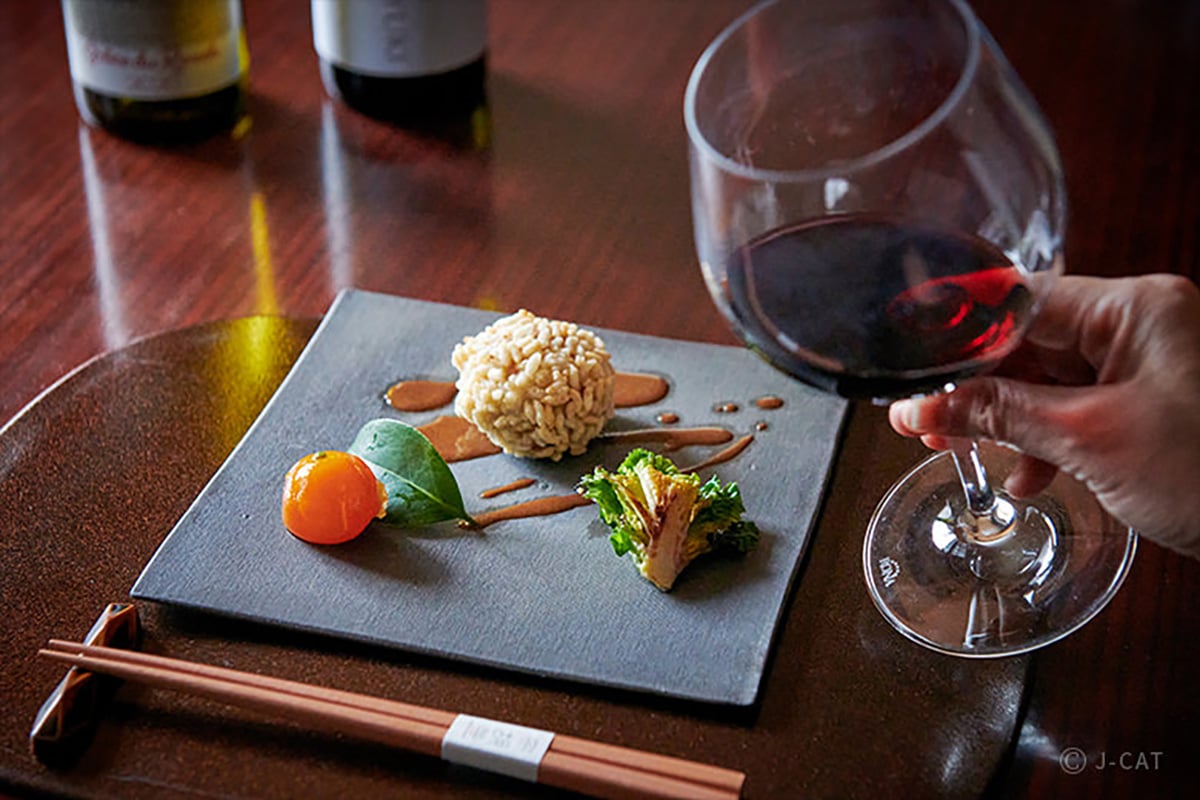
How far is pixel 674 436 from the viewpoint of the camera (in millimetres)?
1075

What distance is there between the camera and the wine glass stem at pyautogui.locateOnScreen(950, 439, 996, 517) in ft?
3.22

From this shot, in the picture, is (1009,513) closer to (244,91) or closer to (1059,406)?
(1059,406)

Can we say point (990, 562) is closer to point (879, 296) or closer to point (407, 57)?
point (879, 296)

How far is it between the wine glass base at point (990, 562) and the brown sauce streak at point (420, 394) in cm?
32

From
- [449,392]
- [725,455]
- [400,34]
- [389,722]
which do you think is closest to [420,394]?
[449,392]

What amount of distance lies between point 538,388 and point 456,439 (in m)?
0.09

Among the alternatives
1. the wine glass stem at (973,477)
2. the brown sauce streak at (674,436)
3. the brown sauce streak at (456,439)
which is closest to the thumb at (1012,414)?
the wine glass stem at (973,477)

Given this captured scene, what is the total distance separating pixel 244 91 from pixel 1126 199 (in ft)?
2.73

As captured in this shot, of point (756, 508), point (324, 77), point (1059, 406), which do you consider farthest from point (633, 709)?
point (324, 77)

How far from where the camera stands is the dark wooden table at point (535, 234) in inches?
35.2

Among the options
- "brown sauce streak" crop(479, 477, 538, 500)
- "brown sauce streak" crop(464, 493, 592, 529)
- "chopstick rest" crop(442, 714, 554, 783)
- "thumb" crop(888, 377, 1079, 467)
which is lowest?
"brown sauce streak" crop(479, 477, 538, 500)

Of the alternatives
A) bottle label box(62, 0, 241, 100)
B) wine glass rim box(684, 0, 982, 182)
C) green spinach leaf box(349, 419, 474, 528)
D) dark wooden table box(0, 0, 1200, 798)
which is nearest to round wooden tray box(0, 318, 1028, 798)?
dark wooden table box(0, 0, 1200, 798)

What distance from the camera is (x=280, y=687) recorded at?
0.87m

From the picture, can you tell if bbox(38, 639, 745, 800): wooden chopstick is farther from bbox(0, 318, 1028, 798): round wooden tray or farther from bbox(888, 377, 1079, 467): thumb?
bbox(888, 377, 1079, 467): thumb
